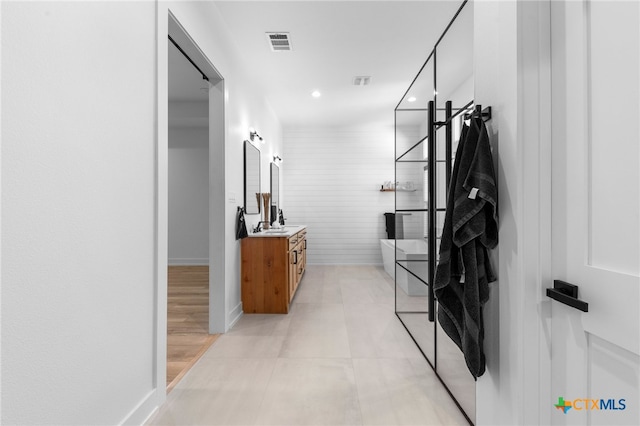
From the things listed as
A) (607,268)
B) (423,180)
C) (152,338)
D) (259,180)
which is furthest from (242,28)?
(607,268)

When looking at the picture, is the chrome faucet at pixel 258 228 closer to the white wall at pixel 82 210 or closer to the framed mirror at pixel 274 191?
the framed mirror at pixel 274 191

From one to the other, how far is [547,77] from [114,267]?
184cm

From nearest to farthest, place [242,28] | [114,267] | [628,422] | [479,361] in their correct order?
[628,422] → [479,361] → [114,267] → [242,28]

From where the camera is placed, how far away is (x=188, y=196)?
643 centimetres

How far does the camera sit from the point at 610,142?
884 mm

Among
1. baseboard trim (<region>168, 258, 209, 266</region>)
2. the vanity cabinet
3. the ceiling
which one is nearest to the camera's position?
the ceiling

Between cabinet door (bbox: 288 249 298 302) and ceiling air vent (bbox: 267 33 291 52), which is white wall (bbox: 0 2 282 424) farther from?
cabinet door (bbox: 288 249 298 302)

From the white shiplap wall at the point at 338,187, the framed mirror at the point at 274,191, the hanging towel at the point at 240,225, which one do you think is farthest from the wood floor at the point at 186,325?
the white shiplap wall at the point at 338,187

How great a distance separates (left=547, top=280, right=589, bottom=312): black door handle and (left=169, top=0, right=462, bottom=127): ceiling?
8.47 feet

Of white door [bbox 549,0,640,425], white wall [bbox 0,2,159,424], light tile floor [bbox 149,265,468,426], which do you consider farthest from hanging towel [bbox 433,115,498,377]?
white wall [bbox 0,2,159,424]

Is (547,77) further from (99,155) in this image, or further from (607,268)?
(99,155)

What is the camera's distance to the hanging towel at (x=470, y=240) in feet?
3.99

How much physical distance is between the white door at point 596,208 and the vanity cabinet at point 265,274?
2.61 meters

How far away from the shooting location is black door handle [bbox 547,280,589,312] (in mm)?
941
